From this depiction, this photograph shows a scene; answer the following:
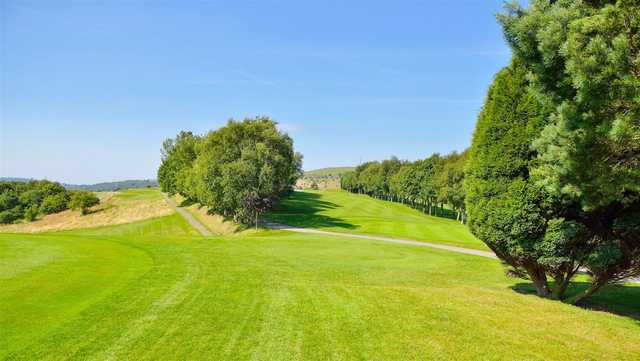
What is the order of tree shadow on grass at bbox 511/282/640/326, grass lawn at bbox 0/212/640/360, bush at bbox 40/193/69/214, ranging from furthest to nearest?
bush at bbox 40/193/69/214, tree shadow on grass at bbox 511/282/640/326, grass lawn at bbox 0/212/640/360

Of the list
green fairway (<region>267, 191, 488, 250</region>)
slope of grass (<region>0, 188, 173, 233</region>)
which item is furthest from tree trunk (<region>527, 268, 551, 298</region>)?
slope of grass (<region>0, 188, 173, 233</region>)

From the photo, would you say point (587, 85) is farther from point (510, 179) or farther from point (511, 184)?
point (510, 179)

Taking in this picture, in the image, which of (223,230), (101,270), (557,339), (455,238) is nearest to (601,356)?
(557,339)

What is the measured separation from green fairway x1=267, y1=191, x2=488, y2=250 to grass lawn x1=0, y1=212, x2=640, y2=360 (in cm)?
2142

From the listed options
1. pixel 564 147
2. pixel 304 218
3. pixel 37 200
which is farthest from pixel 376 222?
pixel 37 200

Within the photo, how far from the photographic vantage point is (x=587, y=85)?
818cm

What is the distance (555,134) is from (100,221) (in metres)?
84.3

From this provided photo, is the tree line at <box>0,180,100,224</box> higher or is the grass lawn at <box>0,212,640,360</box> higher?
the grass lawn at <box>0,212,640,360</box>

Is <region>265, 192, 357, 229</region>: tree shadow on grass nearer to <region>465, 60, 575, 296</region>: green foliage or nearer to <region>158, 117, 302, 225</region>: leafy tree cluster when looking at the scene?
<region>158, 117, 302, 225</region>: leafy tree cluster

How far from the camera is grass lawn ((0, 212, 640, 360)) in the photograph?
9258 millimetres

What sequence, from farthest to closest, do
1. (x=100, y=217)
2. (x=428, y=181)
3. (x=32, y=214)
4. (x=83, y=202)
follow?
(x=32, y=214)
(x=428, y=181)
(x=83, y=202)
(x=100, y=217)

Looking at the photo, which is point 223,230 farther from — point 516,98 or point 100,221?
point 516,98

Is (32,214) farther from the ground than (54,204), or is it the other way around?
(54,204)

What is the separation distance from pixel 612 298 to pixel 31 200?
134 m
